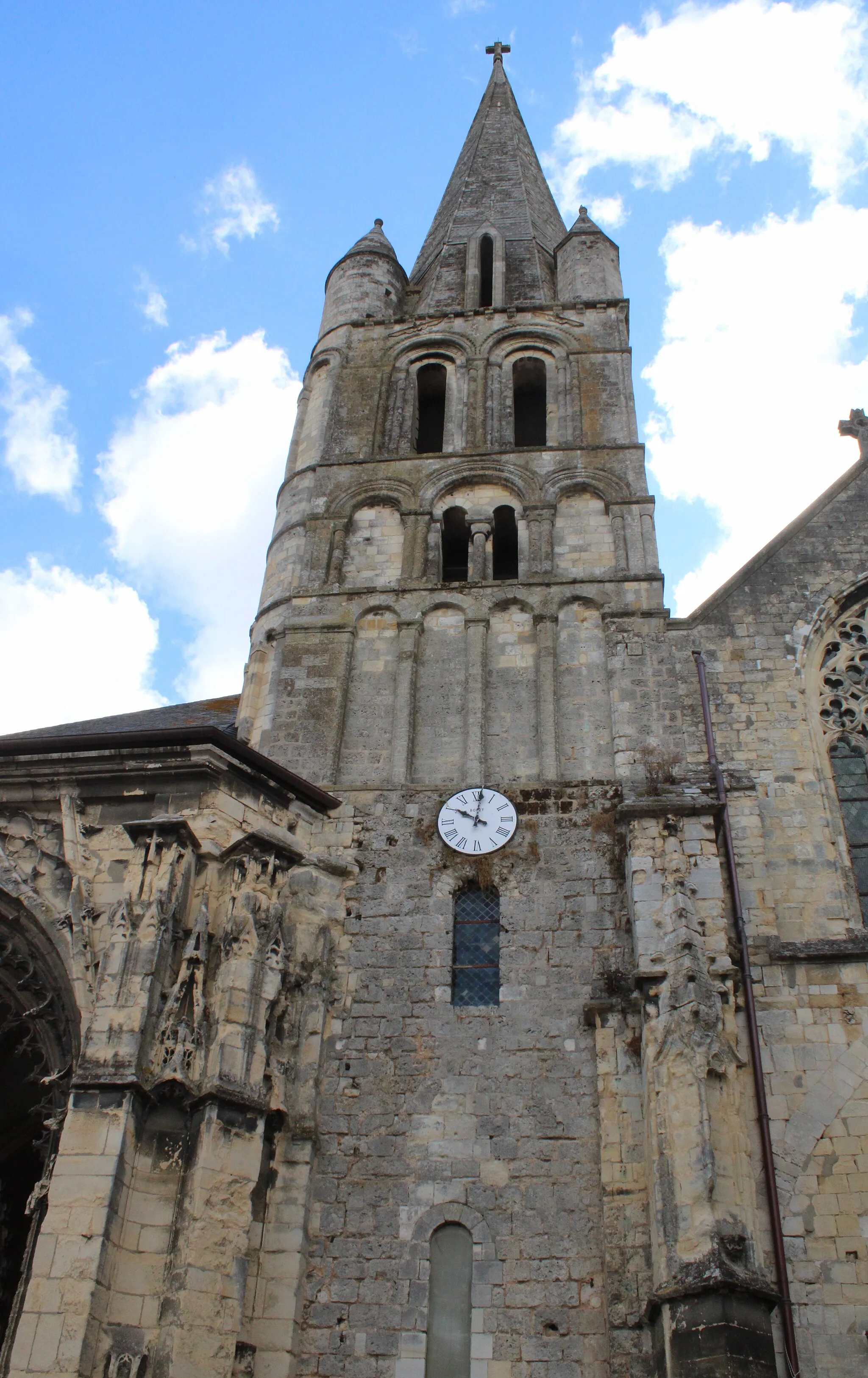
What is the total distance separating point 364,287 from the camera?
1834 cm

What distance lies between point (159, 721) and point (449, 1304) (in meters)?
6.45

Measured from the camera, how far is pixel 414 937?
10.6m

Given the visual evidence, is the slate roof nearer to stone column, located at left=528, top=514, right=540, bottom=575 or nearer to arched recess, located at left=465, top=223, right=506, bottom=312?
stone column, located at left=528, top=514, right=540, bottom=575

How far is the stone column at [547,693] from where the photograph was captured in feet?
38.5

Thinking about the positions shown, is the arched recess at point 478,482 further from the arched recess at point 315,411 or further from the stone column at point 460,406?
the arched recess at point 315,411

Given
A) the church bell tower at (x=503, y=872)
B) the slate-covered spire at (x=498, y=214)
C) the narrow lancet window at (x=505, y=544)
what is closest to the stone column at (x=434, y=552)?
the church bell tower at (x=503, y=872)

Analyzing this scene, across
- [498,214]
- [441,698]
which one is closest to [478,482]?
[441,698]

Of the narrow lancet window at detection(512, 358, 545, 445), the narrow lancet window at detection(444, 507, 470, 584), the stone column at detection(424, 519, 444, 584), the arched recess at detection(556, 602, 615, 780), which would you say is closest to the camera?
the arched recess at detection(556, 602, 615, 780)

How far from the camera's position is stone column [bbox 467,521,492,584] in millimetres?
13703

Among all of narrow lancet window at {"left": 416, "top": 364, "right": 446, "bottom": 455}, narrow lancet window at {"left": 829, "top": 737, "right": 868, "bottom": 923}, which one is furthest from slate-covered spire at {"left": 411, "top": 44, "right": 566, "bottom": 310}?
narrow lancet window at {"left": 829, "top": 737, "right": 868, "bottom": 923}

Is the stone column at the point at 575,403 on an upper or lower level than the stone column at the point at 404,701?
upper

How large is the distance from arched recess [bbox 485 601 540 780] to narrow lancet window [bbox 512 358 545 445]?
459 centimetres

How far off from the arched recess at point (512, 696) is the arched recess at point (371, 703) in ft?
3.28

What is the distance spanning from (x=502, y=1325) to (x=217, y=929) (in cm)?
353
